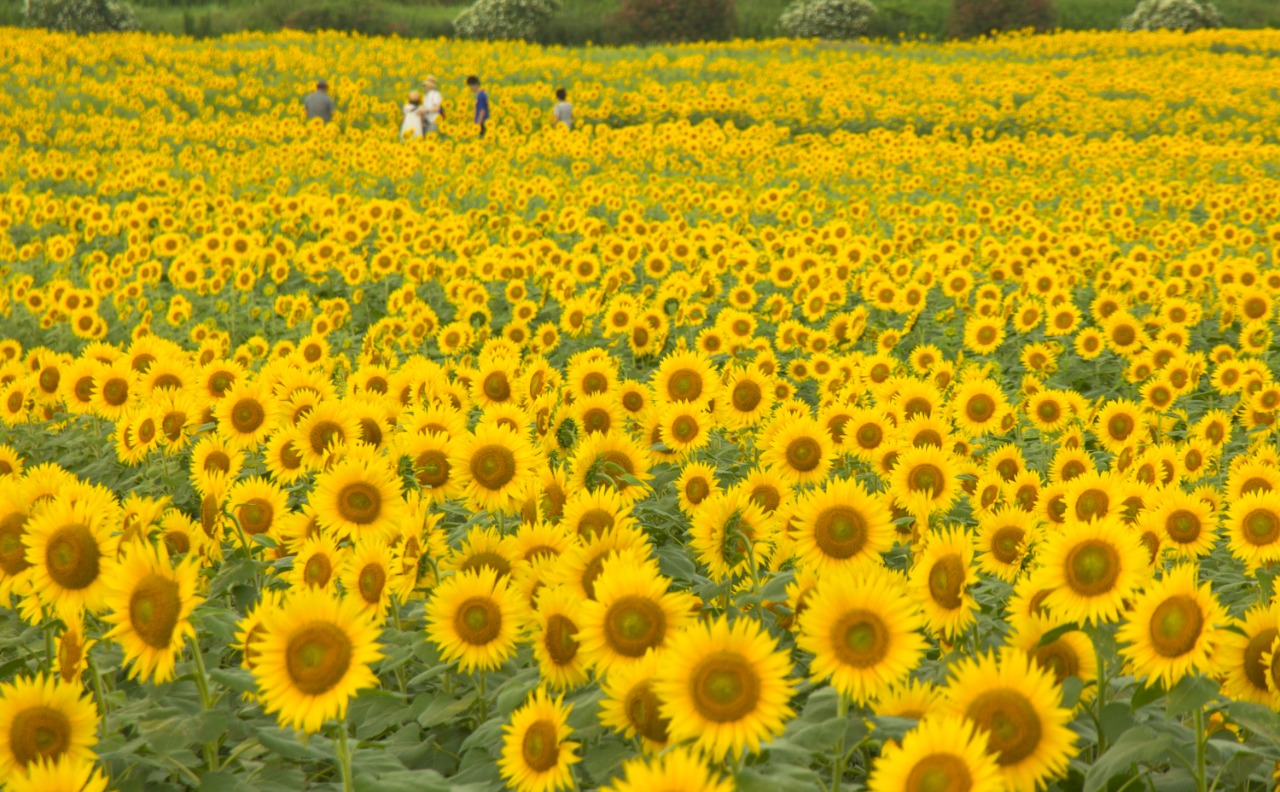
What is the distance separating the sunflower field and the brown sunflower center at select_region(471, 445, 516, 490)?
0.05ft

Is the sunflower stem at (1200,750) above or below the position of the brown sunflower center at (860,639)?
below

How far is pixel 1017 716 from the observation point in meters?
1.77

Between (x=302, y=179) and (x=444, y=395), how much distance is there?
12160 millimetres

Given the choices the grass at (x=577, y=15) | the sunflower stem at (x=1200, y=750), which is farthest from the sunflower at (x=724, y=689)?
the grass at (x=577, y=15)

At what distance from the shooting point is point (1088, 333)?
736 centimetres

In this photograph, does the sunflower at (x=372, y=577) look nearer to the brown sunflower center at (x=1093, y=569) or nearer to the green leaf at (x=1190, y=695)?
the brown sunflower center at (x=1093, y=569)

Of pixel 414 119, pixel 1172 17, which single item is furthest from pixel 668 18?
pixel 414 119

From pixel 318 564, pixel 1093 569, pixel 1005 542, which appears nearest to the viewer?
pixel 1093 569

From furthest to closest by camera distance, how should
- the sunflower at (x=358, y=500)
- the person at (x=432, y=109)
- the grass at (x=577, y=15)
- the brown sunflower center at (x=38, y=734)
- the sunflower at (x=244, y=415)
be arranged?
the grass at (x=577, y=15)
the person at (x=432, y=109)
the sunflower at (x=244, y=415)
the sunflower at (x=358, y=500)
the brown sunflower center at (x=38, y=734)

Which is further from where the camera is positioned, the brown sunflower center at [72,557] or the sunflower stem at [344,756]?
the brown sunflower center at [72,557]

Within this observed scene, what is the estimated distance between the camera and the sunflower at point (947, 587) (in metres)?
2.33

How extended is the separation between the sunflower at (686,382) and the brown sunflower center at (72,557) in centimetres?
248

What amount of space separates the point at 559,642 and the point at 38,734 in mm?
1043

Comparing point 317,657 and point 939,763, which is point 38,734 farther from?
point 939,763
